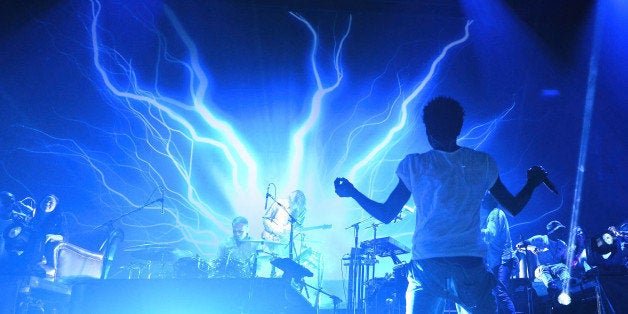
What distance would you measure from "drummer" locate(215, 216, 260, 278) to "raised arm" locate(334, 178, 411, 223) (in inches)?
173

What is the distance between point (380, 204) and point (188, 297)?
2777 millimetres

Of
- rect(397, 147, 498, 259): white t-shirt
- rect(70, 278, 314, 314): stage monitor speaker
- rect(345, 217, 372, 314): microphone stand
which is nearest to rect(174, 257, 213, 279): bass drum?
rect(345, 217, 372, 314): microphone stand

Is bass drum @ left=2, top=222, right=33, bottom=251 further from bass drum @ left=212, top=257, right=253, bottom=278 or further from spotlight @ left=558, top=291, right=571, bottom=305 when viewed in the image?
spotlight @ left=558, top=291, right=571, bottom=305

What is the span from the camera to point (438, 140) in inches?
83.3

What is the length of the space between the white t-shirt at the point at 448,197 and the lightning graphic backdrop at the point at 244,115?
6819 millimetres

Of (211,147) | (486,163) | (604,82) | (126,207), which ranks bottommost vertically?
(486,163)

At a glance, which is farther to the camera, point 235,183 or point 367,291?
point 235,183

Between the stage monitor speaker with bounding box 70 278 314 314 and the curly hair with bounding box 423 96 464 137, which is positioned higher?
the curly hair with bounding box 423 96 464 137

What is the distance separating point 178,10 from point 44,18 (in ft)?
8.83

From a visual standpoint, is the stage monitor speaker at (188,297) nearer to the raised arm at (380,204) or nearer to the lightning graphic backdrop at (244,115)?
the raised arm at (380,204)

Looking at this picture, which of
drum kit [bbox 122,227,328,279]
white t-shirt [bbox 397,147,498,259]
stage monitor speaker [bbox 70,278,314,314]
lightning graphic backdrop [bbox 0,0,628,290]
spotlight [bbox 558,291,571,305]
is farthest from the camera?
lightning graphic backdrop [bbox 0,0,628,290]

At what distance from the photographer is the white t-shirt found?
189cm

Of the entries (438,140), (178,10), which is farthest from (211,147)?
(438,140)

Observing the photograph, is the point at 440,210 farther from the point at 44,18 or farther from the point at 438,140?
the point at 44,18
